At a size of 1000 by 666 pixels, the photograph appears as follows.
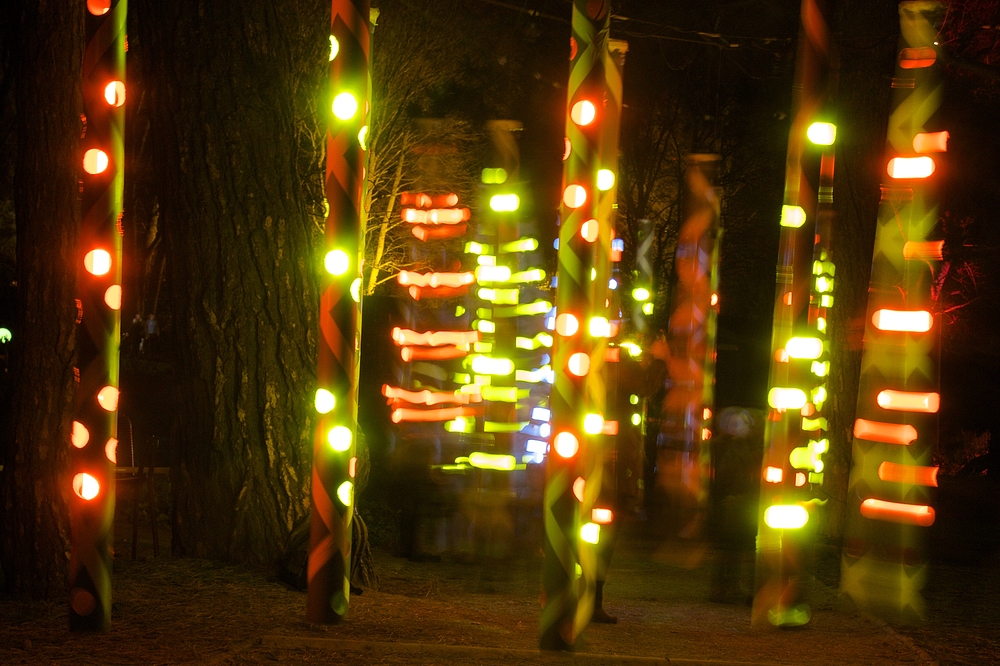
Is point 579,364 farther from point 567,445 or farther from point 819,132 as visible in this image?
point 819,132

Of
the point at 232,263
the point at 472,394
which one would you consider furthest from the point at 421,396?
the point at 232,263

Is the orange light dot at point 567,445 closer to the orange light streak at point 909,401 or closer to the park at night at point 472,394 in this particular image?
the park at night at point 472,394

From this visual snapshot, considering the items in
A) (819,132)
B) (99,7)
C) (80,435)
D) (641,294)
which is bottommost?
(80,435)

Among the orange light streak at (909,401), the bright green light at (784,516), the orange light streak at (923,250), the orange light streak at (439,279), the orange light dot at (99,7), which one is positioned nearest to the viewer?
the orange light dot at (99,7)

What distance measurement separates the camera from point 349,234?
5766mm

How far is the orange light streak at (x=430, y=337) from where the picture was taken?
1727 centimetres

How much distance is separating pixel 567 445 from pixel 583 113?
5.97 ft

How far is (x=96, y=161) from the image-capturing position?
5.55 meters

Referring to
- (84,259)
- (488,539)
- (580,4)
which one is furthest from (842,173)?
(84,259)

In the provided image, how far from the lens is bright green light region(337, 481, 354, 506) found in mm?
5762

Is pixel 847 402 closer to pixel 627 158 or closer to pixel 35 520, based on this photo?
pixel 35 520

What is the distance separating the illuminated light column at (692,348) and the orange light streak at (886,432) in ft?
18.8

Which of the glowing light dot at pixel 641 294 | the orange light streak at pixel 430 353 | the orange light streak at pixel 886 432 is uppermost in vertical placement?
the glowing light dot at pixel 641 294

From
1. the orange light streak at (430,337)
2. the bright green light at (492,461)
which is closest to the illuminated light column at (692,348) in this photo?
the bright green light at (492,461)
